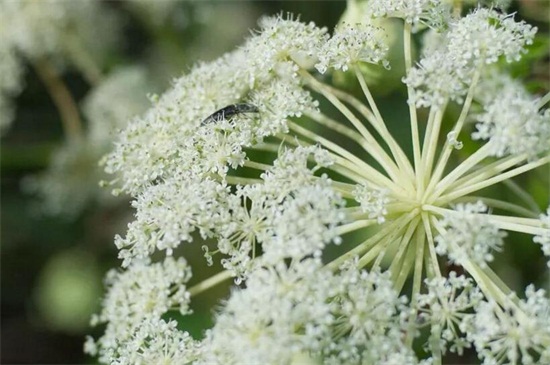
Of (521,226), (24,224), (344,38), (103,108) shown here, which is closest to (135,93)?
(103,108)

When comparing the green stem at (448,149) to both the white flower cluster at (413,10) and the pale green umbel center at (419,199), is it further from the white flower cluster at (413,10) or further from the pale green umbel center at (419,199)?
the white flower cluster at (413,10)

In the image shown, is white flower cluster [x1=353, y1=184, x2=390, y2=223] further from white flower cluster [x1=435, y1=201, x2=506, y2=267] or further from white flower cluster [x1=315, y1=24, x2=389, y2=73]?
white flower cluster [x1=315, y1=24, x2=389, y2=73]

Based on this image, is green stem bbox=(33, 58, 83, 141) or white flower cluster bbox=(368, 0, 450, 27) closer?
white flower cluster bbox=(368, 0, 450, 27)

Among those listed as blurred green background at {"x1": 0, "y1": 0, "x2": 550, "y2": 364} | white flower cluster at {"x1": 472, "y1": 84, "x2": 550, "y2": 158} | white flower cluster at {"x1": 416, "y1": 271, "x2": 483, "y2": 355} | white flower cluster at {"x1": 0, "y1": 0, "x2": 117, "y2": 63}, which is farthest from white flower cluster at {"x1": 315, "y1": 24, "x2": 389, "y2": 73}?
white flower cluster at {"x1": 0, "y1": 0, "x2": 117, "y2": 63}

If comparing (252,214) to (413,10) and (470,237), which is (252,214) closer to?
(470,237)

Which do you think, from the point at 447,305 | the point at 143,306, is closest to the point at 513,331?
the point at 447,305

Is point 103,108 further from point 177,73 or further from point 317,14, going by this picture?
point 317,14
